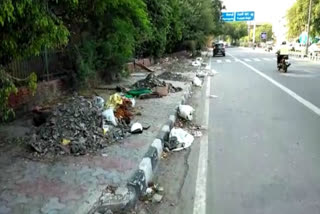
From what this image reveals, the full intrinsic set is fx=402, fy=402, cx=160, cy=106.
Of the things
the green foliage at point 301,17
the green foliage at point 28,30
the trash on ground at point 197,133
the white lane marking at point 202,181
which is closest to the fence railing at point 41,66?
the trash on ground at point 197,133

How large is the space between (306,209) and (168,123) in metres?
4.18

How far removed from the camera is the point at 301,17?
5422 centimetres

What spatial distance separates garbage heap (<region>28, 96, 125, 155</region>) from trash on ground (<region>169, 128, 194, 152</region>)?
933 mm

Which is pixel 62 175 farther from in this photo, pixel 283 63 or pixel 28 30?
pixel 283 63

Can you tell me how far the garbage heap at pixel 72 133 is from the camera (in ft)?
20.0

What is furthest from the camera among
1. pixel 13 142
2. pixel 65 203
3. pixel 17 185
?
pixel 13 142

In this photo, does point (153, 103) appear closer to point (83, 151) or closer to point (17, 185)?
point (83, 151)

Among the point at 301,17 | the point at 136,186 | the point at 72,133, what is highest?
the point at 301,17

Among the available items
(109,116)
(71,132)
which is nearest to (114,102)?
(109,116)

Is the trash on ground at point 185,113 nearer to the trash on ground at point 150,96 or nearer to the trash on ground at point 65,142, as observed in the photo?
the trash on ground at point 150,96

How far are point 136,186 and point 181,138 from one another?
8.33 feet

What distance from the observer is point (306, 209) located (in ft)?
14.6

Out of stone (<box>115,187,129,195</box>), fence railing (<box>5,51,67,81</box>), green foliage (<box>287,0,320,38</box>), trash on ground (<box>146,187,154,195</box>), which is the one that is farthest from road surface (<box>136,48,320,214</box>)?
green foliage (<box>287,0,320,38</box>)

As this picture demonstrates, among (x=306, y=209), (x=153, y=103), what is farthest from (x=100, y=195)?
(x=153, y=103)
